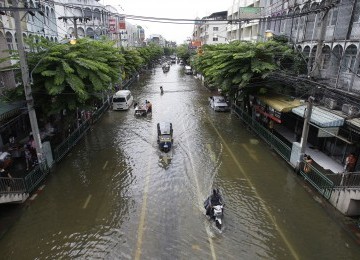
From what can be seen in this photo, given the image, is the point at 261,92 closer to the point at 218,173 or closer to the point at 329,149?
the point at 329,149

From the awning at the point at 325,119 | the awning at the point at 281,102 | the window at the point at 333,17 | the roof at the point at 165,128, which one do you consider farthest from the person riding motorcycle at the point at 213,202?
the window at the point at 333,17

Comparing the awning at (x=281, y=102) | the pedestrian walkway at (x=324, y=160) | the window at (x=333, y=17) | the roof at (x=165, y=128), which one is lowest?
the pedestrian walkway at (x=324, y=160)

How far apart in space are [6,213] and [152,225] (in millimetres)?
6981

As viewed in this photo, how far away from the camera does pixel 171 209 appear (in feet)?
43.5

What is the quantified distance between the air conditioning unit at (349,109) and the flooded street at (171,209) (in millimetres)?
4718

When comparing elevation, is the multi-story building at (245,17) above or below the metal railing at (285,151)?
above

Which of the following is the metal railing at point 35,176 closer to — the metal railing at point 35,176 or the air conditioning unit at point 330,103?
the metal railing at point 35,176

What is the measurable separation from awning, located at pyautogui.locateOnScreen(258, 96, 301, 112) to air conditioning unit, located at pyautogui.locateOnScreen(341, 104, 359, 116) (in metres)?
3.64

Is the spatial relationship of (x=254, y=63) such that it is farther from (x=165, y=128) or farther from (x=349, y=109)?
(x=165, y=128)

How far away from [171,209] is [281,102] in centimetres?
1264

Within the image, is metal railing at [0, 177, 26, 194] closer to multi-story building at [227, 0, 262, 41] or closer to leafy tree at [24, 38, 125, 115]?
leafy tree at [24, 38, 125, 115]

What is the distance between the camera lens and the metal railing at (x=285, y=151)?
13.9m

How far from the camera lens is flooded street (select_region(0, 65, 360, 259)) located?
424 inches

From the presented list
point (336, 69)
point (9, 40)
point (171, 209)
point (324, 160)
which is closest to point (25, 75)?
point (171, 209)
